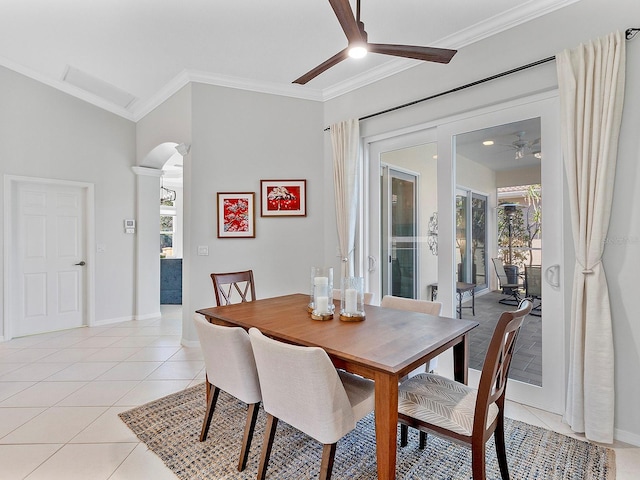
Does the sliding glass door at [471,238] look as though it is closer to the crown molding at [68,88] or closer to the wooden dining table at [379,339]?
the wooden dining table at [379,339]

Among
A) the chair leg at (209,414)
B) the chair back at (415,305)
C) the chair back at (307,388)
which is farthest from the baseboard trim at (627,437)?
the chair leg at (209,414)

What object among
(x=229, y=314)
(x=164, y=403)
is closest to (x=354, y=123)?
(x=229, y=314)

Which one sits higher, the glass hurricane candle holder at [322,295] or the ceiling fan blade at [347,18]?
the ceiling fan blade at [347,18]

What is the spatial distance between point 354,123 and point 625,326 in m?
2.67

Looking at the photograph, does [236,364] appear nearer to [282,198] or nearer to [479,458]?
[479,458]

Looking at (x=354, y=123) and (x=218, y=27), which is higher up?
(x=218, y=27)

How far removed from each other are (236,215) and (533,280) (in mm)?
2914

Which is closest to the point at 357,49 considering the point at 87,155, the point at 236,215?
the point at 236,215

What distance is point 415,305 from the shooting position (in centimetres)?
238

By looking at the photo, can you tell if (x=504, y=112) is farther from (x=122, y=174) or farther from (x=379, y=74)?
(x=122, y=174)

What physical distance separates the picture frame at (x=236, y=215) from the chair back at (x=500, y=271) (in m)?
2.46

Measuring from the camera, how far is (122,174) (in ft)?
16.1

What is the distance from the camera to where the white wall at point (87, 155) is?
13.3 feet

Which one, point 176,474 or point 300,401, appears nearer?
point 300,401
